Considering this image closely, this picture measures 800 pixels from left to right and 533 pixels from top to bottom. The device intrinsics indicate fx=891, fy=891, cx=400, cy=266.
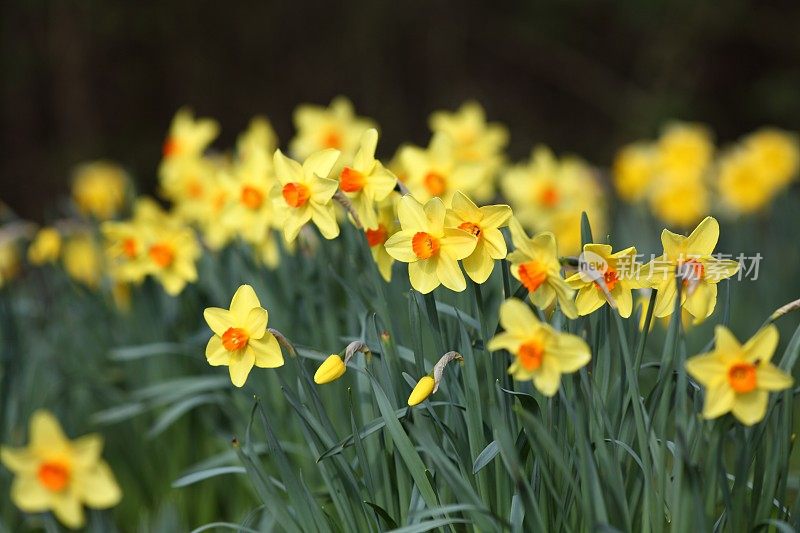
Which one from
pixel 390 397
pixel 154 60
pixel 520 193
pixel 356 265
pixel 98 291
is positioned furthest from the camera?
pixel 154 60

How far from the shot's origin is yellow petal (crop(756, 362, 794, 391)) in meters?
1.05

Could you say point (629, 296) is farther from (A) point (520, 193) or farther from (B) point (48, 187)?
(B) point (48, 187)

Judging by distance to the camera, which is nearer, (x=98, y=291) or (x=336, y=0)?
(x=98, y=291)

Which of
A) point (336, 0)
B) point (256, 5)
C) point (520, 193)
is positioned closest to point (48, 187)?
point (256, 5)

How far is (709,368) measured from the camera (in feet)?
3.48

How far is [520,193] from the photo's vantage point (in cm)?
267

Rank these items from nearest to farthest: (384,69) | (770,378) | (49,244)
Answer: (770,378) → (49,244) → (384,69)

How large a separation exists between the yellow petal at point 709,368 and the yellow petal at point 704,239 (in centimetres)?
24

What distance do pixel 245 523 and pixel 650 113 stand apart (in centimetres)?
522

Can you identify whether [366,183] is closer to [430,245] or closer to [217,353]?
[430,245]

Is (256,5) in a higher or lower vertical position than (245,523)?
higher

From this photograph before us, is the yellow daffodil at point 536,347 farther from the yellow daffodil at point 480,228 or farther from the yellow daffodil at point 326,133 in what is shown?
the yellow daffodil at point 326,133

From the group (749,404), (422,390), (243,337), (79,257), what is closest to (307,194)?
(243,337)

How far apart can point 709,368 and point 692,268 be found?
20 centimetres
